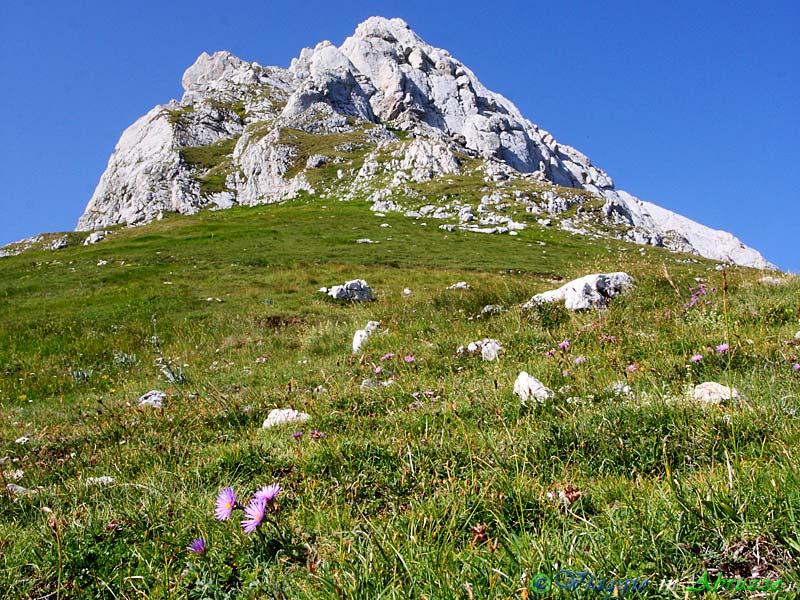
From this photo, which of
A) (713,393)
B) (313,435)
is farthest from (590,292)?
(313,435)

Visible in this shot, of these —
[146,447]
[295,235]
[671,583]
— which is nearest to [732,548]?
[671,583]

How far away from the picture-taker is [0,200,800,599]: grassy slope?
189cm

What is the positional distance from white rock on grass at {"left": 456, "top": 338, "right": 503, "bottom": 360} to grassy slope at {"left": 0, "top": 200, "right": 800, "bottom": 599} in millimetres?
198

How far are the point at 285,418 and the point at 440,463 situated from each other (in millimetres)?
2575

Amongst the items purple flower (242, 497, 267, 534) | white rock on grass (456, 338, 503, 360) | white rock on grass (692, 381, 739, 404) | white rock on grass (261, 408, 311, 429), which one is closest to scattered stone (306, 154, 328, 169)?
white rock on grass (456, 338, 503, 360)

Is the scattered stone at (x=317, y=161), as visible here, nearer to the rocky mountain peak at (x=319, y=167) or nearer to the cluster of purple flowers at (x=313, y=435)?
the rocky mountain peak at (x=319, y=167)

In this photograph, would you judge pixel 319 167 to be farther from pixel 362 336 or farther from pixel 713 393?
pixel 713 393

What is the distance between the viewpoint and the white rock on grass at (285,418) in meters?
5.05

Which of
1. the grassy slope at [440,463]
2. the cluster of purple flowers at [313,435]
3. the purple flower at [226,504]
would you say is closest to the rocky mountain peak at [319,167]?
the grassy slope at [440,463]

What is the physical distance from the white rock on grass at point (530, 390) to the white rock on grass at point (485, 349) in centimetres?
207

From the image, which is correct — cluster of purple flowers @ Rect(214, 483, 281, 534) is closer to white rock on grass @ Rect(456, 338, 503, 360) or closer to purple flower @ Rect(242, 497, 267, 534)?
purple flower @ Rect(242, 497, 267, 534)

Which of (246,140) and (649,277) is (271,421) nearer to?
(649,277)

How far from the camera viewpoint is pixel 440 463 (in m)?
3.23

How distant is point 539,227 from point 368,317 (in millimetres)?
62958
